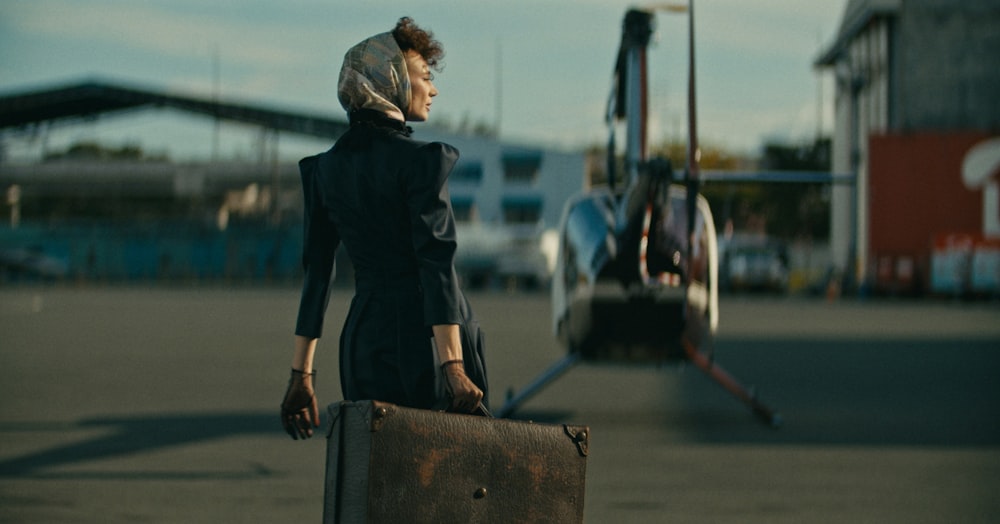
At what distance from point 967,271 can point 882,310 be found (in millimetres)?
10862

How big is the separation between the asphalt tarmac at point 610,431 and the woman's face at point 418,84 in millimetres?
3065

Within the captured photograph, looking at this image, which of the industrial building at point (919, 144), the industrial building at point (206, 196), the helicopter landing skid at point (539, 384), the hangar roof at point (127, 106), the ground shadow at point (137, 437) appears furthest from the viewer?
the industrial building at point (206, 196)

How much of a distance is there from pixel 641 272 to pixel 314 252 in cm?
593

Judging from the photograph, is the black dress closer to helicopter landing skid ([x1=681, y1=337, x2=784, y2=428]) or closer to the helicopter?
the helicopter

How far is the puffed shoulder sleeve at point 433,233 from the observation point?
3.30 metres

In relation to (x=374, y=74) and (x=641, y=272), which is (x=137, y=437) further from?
(x=374, y=74)

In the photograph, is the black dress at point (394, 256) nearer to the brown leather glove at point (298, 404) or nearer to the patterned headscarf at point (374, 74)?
the patterned headscarf at point (374, 74)

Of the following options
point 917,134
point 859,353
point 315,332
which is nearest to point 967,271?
point 917,134

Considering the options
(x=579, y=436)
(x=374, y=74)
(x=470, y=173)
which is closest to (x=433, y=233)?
(x=374, y=74)

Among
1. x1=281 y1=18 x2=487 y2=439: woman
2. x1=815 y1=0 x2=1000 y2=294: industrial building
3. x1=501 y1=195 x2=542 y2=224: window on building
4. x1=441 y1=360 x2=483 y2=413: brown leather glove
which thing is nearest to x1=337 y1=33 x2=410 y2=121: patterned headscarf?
x1=281 y1=18 x2=487 y2=439: woman

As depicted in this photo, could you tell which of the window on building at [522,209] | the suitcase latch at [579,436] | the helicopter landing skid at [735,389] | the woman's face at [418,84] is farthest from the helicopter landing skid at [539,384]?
the window on building at [522,209]

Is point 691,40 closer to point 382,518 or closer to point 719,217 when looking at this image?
point 382,518

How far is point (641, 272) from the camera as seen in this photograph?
30.7 ft

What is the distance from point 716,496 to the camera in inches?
269
